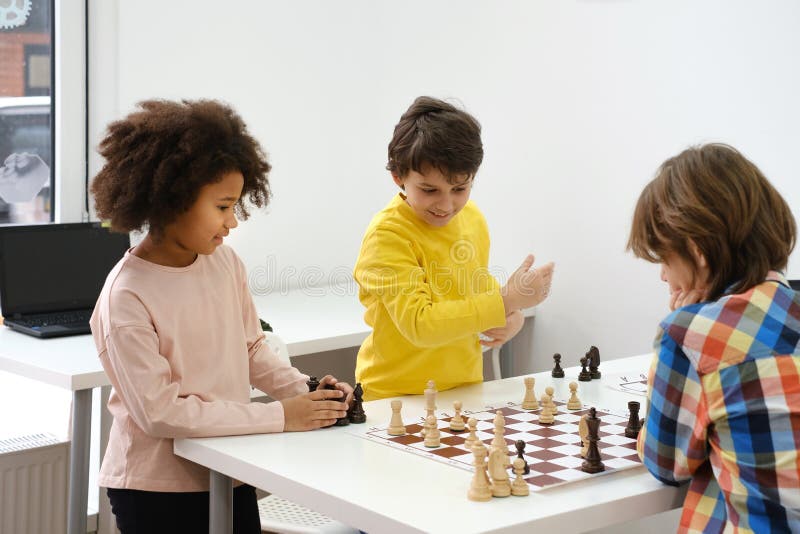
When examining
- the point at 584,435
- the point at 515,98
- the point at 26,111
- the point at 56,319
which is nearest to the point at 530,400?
the point at 584,435

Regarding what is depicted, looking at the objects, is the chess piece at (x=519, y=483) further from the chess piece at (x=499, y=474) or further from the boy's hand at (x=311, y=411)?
the boy's hand at (x=311, y=411)

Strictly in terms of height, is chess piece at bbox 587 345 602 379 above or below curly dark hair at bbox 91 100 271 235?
below

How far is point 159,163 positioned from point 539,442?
2.87 ft

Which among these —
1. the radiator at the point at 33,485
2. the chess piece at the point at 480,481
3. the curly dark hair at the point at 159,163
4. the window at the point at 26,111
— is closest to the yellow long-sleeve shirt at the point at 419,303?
the curly dark hair at the point at 159,163

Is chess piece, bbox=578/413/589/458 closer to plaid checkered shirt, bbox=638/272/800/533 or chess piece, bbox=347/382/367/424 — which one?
plaid checkered shirt, bbox=638/272/800/533

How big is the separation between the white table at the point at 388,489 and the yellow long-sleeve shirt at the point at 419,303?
29cm

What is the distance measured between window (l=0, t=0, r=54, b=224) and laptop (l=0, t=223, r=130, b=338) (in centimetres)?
41

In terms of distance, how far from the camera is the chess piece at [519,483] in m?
1.54

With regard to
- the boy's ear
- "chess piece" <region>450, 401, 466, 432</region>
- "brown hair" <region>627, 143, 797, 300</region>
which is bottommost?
"chess piece" <region>450, 401, 466, 432</region>

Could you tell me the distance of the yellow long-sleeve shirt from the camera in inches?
85.7

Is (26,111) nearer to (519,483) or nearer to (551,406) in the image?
(551,406)

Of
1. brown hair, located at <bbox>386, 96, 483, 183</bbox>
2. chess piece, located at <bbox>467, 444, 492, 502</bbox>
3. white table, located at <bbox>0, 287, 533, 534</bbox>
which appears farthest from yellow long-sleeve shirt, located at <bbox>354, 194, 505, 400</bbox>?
white table, located at <bbox>0, 287, 533, 534</bbox>

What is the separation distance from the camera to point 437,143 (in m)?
2.20

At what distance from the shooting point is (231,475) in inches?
68.7
